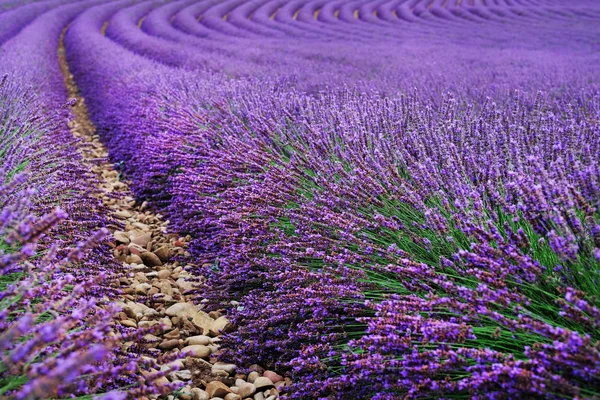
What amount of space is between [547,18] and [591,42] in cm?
537

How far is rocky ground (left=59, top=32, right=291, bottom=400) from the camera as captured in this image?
189 centimetres

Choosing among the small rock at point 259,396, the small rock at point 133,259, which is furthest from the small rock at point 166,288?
the small rock at point 259,396

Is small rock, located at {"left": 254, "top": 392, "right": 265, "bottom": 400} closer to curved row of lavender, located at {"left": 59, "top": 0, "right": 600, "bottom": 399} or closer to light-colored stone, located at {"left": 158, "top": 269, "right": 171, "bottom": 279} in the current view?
curved row of lavender, located at {"left": 59, "top": 0, "right": 600, "bottom": 399}

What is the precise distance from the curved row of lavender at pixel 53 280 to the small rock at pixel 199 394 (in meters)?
0.28

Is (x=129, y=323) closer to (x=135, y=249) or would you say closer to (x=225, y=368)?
(x=225, y=368)

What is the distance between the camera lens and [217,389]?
74.1 inches

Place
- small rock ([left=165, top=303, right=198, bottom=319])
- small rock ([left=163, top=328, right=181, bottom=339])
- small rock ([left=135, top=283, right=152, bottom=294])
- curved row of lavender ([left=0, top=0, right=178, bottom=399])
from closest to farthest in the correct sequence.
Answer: curved row of lavender ([left=0, top=0, right=178, bottom=399]), small rock ([left=163, top=328, right=181, bottom=339]), small rock ([left=165, top=303, right=198, bottom=319]), small rock ([left=135, top=283, right=152, bottom=294])

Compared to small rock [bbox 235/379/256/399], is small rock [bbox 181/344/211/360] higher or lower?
higher

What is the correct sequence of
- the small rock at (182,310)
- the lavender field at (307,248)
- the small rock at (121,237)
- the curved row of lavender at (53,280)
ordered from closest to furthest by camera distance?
the curved row of lavender at (53,280) < the lavender field at (307,248) < the small rock at (182,310) < the small rock at (121,237)

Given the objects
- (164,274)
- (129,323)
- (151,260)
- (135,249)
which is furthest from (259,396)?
(135,249)

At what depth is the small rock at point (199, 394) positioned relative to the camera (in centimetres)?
186

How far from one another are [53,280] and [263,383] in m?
0.80

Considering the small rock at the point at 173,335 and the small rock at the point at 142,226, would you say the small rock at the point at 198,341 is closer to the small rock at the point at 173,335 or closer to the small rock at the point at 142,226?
the small rock at the point at 173,335

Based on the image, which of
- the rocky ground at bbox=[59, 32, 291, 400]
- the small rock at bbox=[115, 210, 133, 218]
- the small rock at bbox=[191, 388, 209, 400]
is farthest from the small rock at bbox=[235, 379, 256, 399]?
the small rock at bbox=[115, 210, 133, 218]
